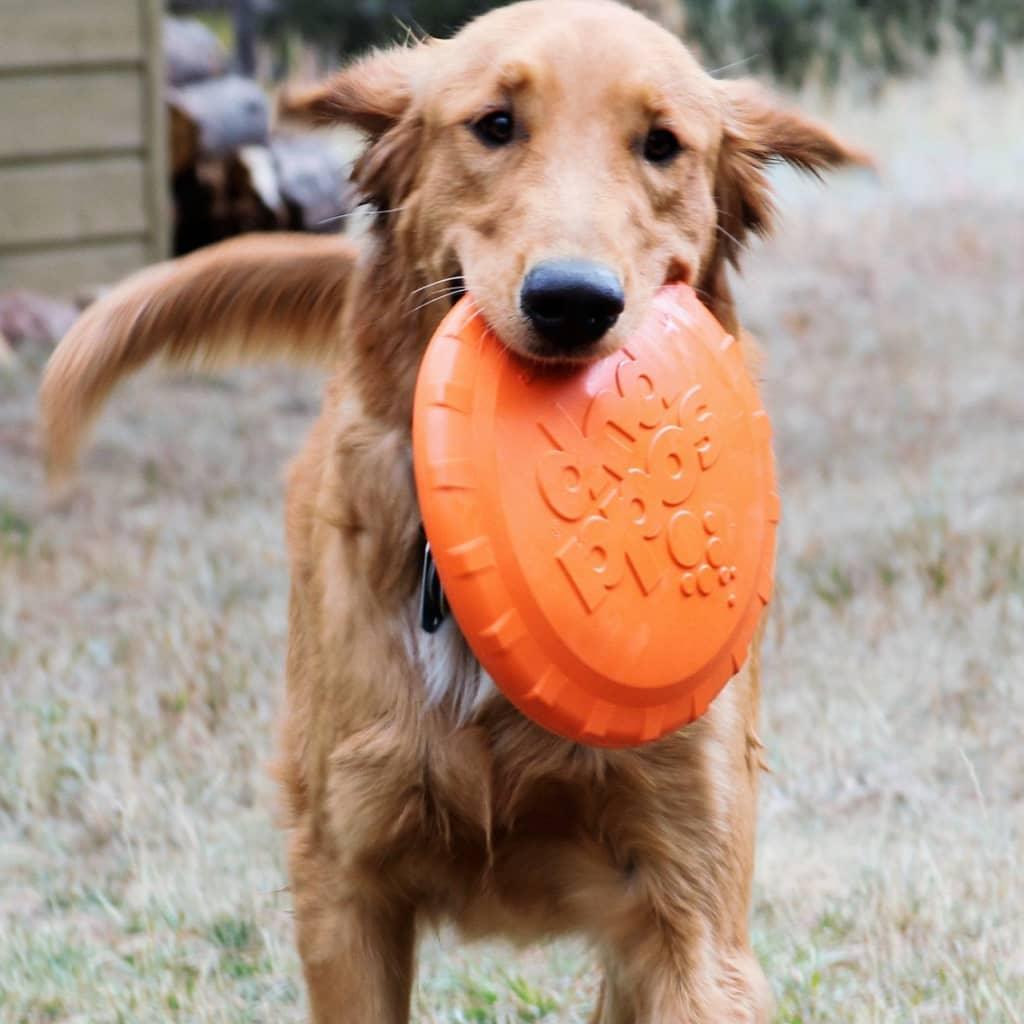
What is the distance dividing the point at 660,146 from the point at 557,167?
0.72 feet

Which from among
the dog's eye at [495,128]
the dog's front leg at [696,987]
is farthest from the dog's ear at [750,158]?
the dog's front leg at [696,987]

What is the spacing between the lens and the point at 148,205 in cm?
895

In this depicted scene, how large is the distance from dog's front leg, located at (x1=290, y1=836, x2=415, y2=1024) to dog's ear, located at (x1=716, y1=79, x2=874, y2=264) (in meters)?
1.22

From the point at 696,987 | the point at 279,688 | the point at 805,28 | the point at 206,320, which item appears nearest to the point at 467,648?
the point at 696,987

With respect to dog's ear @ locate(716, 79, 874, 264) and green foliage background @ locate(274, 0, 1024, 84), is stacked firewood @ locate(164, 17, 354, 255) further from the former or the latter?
dog's ear @ locate(716, 79, 874, 264)

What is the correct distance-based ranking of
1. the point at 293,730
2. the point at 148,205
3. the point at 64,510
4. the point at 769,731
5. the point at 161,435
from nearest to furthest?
the point at 293,730
the point at 769,731
the point at 64,510
the point at 161,435
the point at 148,205

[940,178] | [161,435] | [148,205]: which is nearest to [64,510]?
[161,435]

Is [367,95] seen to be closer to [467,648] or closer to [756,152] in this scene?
[756,152]

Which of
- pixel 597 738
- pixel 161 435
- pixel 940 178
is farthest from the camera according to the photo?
pixel 940 178

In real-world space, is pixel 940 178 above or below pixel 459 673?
below

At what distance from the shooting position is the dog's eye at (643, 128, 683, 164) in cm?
275

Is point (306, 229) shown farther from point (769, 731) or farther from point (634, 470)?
point (634, 470)

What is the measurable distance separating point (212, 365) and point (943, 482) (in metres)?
3.71

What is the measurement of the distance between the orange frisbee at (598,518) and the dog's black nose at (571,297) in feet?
0.37
